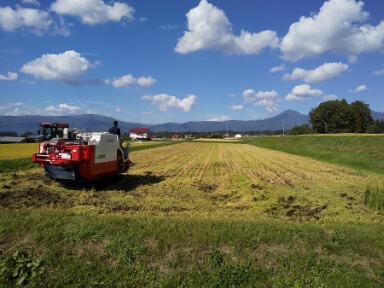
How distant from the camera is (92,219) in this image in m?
6.59

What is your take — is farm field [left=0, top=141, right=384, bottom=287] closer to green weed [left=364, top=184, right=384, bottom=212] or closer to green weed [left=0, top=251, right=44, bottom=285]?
green weed [left=0, top=251, right=44, bottom=285]

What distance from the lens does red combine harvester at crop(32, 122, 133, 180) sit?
10664 mm

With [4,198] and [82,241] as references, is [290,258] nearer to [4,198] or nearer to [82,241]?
[82,241]

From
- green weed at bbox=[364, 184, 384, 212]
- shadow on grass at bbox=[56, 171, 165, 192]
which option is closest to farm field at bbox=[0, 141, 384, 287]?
green weed at bbox=[364, 184, 384, 212]

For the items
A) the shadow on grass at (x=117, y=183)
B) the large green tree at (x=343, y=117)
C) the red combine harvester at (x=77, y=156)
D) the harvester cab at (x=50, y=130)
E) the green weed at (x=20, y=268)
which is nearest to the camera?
the green weed at (x=20, y=268)

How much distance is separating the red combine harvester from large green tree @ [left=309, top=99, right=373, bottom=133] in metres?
104

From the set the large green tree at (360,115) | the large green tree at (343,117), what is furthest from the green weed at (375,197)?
the large green tree at (360,115)

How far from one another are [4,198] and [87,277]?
258 inches

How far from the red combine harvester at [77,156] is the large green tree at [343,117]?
10382 cm

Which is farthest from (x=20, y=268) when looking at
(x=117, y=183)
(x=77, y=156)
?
(x=117, y=183)

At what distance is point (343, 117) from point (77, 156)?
107452 millimetres

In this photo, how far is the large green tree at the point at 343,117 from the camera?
335ft

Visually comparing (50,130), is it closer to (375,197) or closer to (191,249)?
(191,249)

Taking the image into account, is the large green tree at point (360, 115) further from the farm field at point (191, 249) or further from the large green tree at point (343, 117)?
the farm field at point (191, 249)
